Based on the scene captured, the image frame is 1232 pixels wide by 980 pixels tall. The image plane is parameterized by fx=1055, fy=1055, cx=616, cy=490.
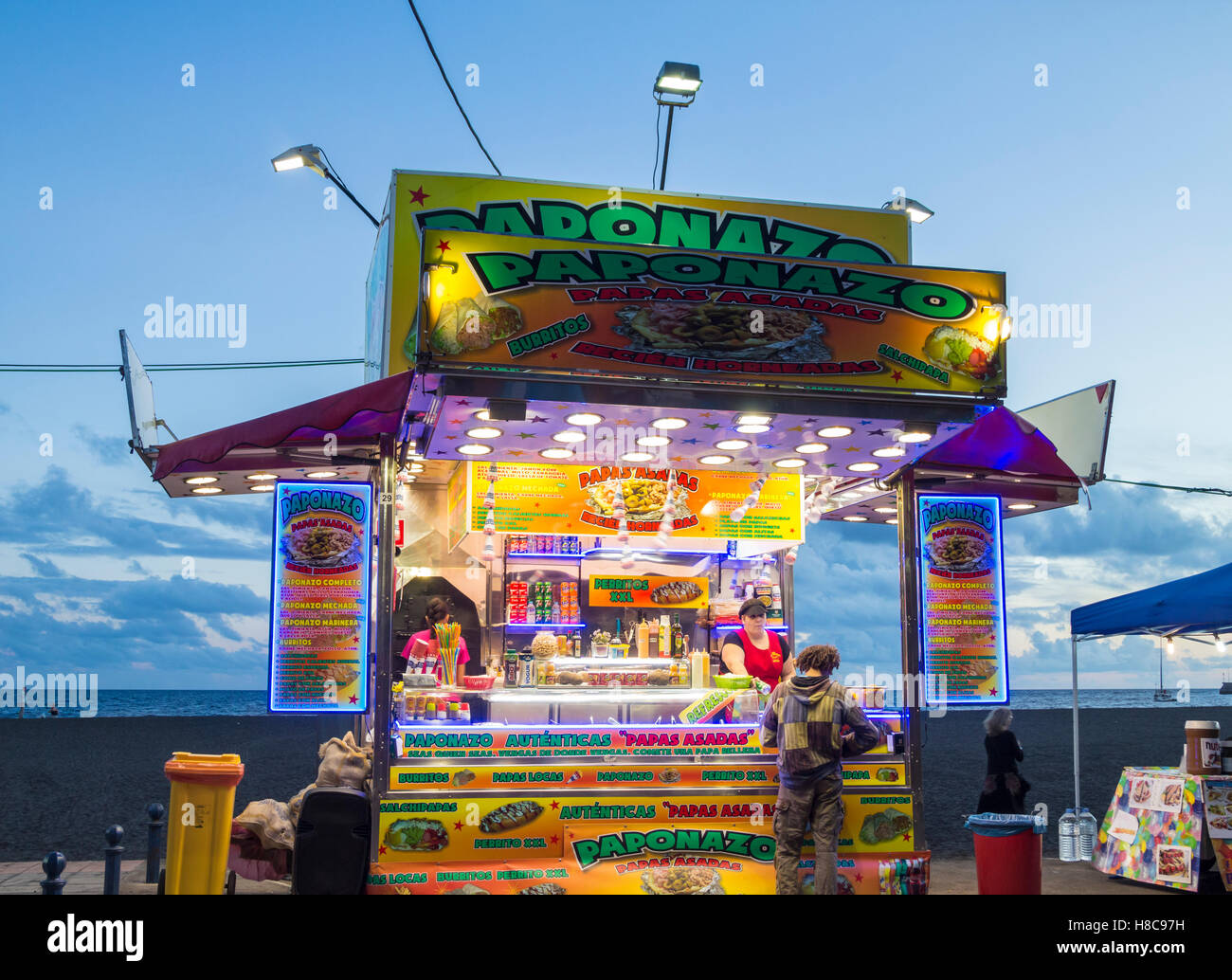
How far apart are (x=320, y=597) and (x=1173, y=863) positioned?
7.75 metres

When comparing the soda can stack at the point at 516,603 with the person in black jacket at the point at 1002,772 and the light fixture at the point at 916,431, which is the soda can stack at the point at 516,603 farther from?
the light fixture at the point at 916,431

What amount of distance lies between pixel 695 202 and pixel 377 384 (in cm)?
366

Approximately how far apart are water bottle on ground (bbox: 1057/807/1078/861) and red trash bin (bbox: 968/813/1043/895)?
10.7ft

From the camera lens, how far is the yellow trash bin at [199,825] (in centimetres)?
691

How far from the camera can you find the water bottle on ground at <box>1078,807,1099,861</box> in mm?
10773

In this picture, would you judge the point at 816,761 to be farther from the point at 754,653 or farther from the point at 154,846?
the point at 154,846

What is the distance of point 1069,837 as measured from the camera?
10711mm

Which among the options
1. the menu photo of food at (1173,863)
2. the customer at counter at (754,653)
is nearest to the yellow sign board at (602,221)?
the customer at counter at (754,653)

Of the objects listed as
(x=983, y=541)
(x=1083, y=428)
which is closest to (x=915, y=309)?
(x=983, y=541)

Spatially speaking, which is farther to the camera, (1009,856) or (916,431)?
(1009,856)

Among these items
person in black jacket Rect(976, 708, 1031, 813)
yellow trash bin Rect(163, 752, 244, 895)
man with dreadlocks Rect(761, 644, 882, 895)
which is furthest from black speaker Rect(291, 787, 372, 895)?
person in black jacket Rect(976, 708, 1031, 813)

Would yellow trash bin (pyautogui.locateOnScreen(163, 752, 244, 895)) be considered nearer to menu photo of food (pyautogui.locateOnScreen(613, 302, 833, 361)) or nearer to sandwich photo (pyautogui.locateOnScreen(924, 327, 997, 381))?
menu photo of food (pyautogui.locateOnScreen(613, 302, 833, 361))

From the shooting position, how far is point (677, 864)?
7551 mm

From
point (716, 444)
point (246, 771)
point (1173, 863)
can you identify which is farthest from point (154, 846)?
point (246, 771)
